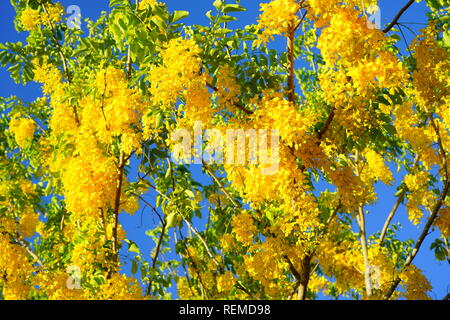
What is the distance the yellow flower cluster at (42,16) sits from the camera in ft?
21.4

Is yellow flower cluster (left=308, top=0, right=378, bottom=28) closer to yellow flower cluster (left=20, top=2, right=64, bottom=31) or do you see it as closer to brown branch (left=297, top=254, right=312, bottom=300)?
brown branch (left=297, top=254, right=312, bottom=300)

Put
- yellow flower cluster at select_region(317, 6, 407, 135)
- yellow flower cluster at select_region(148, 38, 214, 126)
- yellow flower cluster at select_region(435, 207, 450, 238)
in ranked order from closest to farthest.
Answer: yellow flower cluster at select_region(317, 6, 407, 135) < yellow flower cluster at select_region(148, 38, 214, 126) < yellow flower cluster at select_region(435, 207, 450, 238)

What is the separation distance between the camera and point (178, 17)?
14.6 ft

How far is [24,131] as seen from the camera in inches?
299

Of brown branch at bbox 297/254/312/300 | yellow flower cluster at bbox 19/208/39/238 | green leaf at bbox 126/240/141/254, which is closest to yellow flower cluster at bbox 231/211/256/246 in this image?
brown branch at bbox 297/254/312/300

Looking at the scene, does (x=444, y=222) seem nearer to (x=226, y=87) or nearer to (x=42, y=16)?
(x=226, y=87)

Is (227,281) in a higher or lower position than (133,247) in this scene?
lower

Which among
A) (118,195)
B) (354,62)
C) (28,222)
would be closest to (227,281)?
(118,195)

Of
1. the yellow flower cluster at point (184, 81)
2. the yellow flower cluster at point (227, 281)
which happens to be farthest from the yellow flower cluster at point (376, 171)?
the yellow flower cluster at point (184, 81)

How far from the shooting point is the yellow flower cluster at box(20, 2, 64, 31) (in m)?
6.54

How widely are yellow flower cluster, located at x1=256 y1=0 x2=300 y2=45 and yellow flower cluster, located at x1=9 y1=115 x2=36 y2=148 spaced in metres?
4.57

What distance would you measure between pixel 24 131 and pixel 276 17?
476 cm
